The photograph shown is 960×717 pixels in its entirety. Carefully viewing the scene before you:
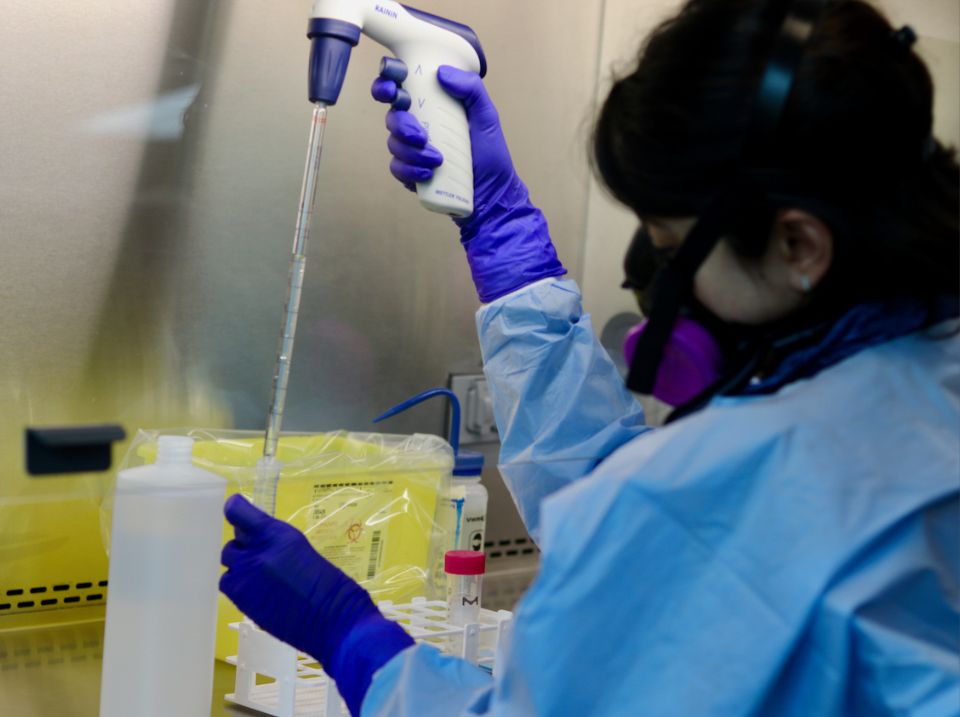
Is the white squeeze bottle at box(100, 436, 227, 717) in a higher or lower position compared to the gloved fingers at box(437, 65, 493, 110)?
lower

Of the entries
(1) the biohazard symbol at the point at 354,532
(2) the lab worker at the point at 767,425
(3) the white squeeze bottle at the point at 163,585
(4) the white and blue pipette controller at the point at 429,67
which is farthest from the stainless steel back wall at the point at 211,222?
(3) the white squeeze bottle at the point at 163,585

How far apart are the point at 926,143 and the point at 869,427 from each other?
262 mm

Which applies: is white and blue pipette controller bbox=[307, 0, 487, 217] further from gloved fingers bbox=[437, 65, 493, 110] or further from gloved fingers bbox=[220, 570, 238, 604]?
gloved fingers bbox=[220, 570, 238, 604]

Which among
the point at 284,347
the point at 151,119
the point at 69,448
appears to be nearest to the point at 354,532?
the point at 284,347

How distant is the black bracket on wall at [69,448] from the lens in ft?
2.88

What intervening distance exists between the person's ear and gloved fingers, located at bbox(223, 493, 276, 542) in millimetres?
588

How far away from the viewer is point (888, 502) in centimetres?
93

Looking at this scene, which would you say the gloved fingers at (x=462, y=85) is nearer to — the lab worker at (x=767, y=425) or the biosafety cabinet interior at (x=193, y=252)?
the biosafety cabinet interior at (x=193, y=252)

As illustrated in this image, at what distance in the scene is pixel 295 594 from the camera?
117cm

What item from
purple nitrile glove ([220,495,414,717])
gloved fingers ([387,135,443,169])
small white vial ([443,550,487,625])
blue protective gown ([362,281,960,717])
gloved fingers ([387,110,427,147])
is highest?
gloved fingers ([387,110,427,147])

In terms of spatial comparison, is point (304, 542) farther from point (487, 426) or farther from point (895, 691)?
point (487, 426)

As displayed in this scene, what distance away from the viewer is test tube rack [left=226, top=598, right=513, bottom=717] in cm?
139

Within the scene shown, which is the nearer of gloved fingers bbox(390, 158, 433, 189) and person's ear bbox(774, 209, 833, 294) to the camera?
person's ear bbox(774, 209, 833, 294)

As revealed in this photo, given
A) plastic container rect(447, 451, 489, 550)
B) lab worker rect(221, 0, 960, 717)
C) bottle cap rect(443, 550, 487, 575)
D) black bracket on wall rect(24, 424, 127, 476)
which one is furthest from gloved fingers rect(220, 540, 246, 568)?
plastic container rect(447, 451, 489, 550)
